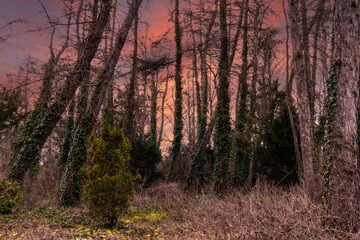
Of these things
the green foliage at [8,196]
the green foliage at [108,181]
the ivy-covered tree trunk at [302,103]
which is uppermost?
the ivy-covered tree trunk at [302,103]

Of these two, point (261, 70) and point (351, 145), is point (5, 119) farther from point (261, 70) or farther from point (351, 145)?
point (351, 145)

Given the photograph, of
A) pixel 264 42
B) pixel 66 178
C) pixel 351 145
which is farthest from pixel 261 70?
pixel 66 178

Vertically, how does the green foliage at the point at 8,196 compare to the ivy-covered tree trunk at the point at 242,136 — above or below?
below

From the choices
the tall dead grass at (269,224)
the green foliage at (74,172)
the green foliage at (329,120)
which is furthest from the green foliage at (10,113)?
the green foliage at (329,120)

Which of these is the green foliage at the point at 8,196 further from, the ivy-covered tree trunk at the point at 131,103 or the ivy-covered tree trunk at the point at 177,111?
the ivy-covered tree trunk at the point at 177,111

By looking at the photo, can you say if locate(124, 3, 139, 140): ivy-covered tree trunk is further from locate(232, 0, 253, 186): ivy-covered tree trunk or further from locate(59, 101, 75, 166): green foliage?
locate(232, 0, 253, 186): ivy-covered tree trunk

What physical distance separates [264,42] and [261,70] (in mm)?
1993

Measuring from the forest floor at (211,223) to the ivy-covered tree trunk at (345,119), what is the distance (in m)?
0.46

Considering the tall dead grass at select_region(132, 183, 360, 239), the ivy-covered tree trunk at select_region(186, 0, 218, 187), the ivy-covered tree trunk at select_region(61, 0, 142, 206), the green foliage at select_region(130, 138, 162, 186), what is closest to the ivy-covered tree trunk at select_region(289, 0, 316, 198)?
the tall dead grass at select_region(132, 183, 360, 239)

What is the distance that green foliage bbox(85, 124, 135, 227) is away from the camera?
595 centimetres

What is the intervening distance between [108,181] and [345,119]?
5143mm

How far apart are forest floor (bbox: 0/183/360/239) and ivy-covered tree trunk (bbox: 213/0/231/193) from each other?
299 centimetres

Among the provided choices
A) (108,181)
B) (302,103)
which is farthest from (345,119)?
(108,181)

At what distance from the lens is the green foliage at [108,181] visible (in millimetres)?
5945
